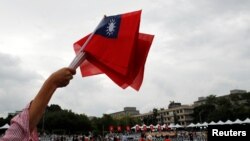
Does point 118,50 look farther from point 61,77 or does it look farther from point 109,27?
point 61,77

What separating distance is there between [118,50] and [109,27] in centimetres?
18


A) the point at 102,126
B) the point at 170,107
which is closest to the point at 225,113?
the point at 102,126

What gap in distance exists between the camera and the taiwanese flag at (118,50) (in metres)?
1.95

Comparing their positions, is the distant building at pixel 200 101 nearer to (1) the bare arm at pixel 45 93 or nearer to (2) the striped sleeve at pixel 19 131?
(1) the bare arm at pixel 45 93

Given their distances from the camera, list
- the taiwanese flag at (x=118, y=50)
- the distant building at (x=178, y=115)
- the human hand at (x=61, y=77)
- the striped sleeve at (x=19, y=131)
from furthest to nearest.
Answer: the distant building at (x=178, y=115), the taiwanese flag at (x=118, y=50), the human hand at (x=61, y=77), the striped sleeve at (x=19, y=131)

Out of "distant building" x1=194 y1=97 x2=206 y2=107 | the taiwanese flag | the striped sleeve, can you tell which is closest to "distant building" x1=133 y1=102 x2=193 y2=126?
"distant building" x1=194 y1=97 x2=206 y2=107

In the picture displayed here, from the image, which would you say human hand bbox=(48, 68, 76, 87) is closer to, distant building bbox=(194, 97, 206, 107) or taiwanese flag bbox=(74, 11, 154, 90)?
taiwanese flag bbox=(74, 11, 154, 90)

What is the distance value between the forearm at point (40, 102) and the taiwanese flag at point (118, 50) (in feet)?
1.74

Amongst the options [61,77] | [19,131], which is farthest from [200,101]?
[19,131]

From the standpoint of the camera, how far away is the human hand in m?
1.36

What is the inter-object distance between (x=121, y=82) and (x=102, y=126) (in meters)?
80.4

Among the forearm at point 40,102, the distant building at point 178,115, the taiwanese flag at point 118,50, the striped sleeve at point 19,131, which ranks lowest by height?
the distant building at point 178,115

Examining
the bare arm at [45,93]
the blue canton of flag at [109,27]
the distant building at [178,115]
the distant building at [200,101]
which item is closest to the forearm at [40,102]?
the bare arm at [45,93]

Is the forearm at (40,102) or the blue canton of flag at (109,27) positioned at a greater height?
the blue canton of flag at (109,27)
